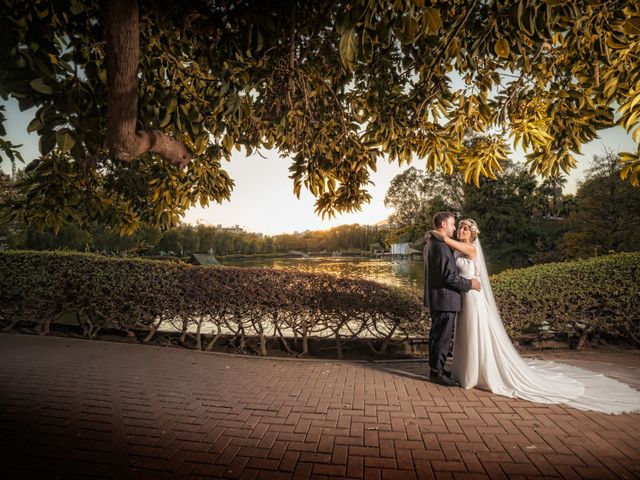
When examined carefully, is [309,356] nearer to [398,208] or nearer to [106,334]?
[106,334]

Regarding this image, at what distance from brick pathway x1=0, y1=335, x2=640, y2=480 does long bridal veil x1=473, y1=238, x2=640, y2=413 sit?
24 centimetres

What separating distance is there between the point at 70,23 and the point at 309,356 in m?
5.62

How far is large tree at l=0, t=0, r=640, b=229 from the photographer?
2297 millimetres

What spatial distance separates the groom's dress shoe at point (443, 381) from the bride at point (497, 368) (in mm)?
104

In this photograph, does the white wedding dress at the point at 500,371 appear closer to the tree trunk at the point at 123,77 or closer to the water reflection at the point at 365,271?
the water reflection at the point at 365,271

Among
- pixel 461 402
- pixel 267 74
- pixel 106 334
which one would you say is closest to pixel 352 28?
pixel 267 74

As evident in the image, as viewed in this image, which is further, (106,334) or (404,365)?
(106,334)

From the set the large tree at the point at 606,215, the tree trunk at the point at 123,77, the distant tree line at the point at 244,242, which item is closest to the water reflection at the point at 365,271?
the tree trunk at the point at 123,77

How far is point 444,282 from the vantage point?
4.52 metres

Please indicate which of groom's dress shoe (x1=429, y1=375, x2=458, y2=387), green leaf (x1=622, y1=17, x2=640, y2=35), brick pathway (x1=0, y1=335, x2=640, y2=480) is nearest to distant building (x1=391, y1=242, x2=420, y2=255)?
groom's dress shoe (x1=429, y1=375, x2=458, y2=387)

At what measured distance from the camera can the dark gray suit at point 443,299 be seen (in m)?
4.50

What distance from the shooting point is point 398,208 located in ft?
102

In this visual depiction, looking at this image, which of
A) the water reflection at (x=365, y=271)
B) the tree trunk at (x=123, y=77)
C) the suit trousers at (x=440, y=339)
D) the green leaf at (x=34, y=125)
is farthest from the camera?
the water reflection at (x=365, y=271)

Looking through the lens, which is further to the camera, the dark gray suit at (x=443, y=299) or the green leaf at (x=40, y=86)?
the dark gray suit at (x=443, y=299)
